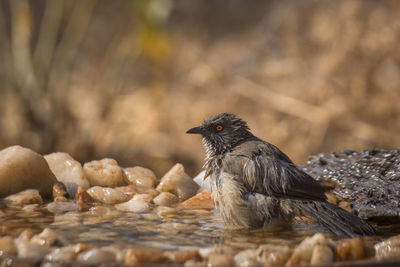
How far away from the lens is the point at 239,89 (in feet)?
42.4

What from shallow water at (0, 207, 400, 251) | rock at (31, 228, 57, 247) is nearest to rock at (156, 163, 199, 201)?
shallow water at (0, 207, 400, 251)

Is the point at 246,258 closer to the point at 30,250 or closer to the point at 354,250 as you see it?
the point at 354,250

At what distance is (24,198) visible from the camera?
4082mm

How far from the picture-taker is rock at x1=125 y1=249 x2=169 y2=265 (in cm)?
247

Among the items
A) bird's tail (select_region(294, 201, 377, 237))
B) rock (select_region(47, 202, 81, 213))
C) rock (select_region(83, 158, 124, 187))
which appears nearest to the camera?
bird's tail (select_region(294, 201, 377, 237))

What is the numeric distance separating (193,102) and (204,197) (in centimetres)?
910

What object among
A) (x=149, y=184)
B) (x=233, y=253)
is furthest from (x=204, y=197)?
(x=233, y=253)

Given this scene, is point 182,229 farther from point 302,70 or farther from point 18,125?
point 302,70

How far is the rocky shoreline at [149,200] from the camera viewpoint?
8.36 ft

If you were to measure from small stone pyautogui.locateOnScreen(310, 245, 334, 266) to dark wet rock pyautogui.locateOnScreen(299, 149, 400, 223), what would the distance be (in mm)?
1228

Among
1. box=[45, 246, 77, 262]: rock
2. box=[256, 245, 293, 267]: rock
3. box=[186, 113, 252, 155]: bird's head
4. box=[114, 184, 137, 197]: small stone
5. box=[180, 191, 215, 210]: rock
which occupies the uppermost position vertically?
box=[186, 113, 252, 155]: bird's head

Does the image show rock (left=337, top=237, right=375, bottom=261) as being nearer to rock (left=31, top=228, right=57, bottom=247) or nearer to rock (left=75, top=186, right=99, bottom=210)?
rock (left=31, top=228, right=57, bottom=247)

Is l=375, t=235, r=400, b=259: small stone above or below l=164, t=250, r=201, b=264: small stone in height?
above

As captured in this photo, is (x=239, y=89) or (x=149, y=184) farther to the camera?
(x=239, y=89)
